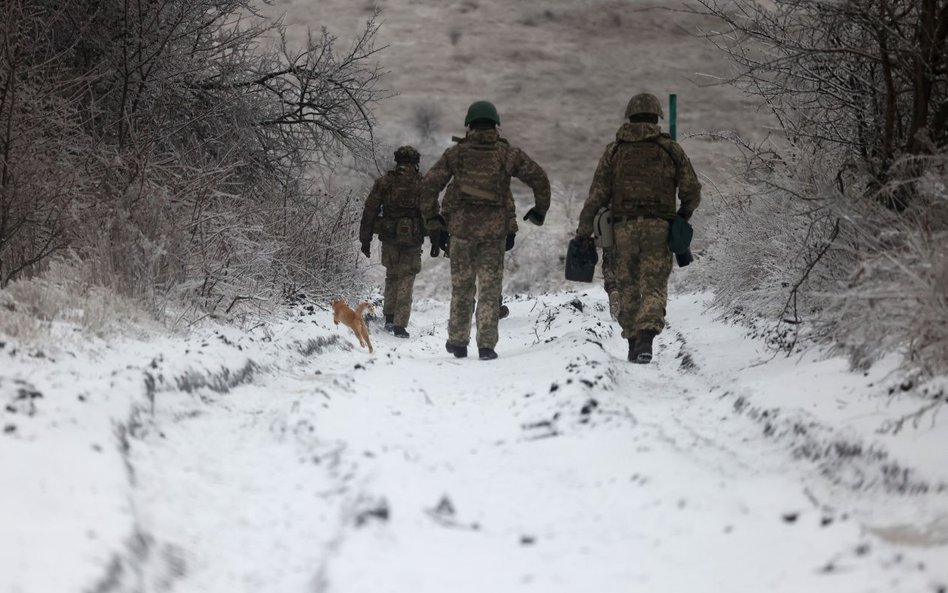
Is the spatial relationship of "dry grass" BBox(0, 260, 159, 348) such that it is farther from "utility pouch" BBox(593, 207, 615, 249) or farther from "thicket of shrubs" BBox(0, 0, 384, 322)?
"utility pouch" BBox(593, 207, 615, 249)

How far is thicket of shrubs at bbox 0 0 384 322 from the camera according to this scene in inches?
293

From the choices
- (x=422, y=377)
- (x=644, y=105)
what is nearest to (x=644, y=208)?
(x=644, y=105)

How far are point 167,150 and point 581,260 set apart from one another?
523 cm

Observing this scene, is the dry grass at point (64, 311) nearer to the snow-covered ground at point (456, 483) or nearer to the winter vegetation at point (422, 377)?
the winter vegetation at point (422, 377)

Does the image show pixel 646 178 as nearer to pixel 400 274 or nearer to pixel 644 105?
pixel 644 105

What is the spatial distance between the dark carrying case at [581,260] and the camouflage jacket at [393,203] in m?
3.19

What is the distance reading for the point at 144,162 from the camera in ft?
26.2

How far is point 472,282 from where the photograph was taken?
9.12 meters

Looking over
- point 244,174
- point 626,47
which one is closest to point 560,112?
point 626,47

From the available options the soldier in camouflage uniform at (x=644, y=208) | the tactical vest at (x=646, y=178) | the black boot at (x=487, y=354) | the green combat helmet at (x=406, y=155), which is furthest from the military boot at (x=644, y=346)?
the green combat helmet at (x=406, y=155)

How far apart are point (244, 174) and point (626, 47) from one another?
51.1m

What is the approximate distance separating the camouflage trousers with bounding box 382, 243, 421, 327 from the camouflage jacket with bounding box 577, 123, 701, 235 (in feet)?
13.5

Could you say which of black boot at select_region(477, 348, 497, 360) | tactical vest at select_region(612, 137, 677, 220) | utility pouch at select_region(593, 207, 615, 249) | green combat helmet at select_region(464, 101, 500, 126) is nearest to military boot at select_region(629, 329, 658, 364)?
utility pouch at select_region(593, 207, 615, 249)

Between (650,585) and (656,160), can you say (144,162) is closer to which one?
(656,160)
